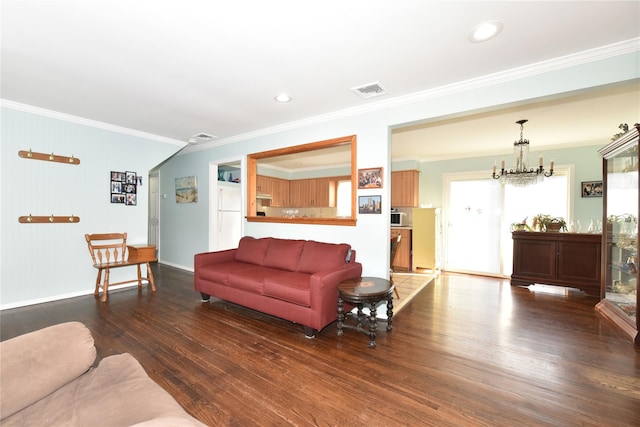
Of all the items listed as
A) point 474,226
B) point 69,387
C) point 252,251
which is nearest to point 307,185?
point 252,251

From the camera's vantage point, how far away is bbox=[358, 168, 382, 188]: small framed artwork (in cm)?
328

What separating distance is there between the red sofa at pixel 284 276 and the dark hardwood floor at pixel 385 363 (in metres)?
0.22

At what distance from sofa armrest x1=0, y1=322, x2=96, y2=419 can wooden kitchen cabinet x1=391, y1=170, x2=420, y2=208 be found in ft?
19.7

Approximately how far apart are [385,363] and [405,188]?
4706mm

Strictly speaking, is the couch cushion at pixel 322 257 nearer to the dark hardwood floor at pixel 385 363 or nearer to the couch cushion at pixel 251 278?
the couch cushion at pixel 251 278

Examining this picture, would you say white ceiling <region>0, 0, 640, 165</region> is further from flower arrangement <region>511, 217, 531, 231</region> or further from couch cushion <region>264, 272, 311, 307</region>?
couch cushion <region>264, 272, 311, 307</region>

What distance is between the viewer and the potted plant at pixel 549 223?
467 centimetres

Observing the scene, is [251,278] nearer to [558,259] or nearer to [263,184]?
[263,184]

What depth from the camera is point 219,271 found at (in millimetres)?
3510

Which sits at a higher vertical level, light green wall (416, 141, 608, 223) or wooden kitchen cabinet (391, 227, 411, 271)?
light green wall (416, 141, 608, 223)

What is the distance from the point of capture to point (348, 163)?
696cm

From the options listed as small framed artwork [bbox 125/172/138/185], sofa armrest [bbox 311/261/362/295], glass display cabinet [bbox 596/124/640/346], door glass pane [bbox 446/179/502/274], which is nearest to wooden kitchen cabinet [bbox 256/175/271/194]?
small framed artwork [bbox 125/172/138/185]

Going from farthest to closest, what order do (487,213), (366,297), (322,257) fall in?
(487,213) → (322,257) → (366,297)

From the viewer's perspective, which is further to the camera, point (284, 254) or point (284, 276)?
point (284, 254)
